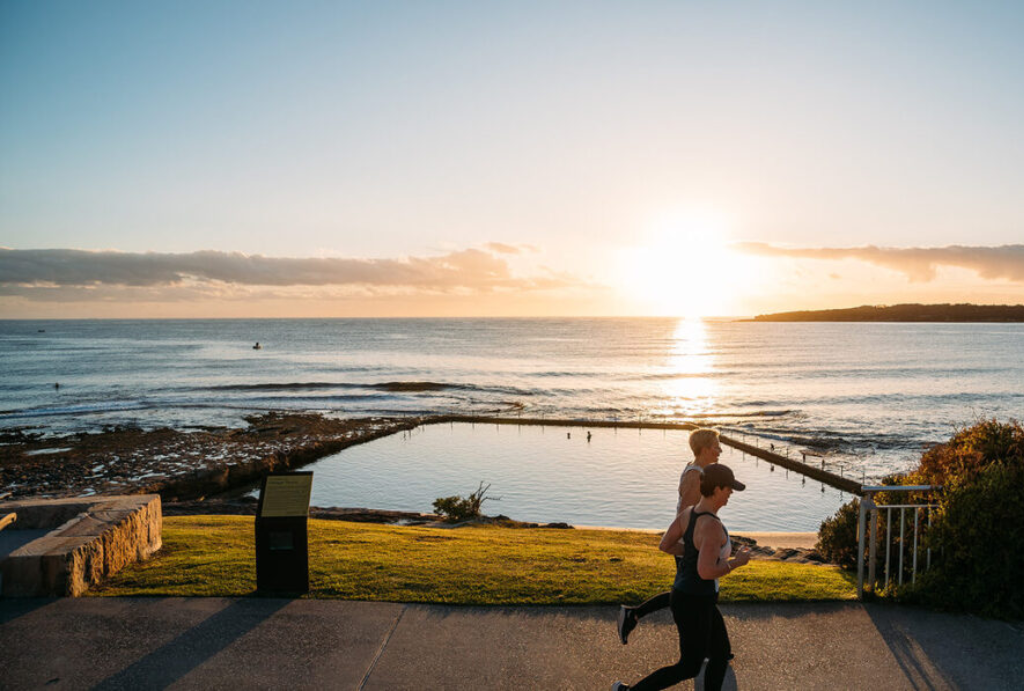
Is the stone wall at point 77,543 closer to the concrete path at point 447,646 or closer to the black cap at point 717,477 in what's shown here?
the concrete path at point 447,646

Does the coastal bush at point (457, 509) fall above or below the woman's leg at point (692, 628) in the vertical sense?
below

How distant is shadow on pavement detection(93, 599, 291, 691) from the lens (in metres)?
5.37

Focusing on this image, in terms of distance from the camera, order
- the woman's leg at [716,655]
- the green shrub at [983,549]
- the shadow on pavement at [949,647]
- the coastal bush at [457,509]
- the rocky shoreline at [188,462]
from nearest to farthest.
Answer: the woman's leg at [716,655], the shadow on pavement at [949,647], the green shrub at [983,549], the coastal bush at [457,509], the rocky shoreline at [188,462]

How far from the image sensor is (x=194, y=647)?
597 cm

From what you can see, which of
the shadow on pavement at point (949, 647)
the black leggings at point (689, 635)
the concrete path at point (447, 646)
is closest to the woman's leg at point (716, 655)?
the black leggings at point (689, 635)

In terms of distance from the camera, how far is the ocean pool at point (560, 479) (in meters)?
20.4

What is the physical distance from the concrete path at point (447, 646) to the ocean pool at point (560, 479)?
40.7 feet

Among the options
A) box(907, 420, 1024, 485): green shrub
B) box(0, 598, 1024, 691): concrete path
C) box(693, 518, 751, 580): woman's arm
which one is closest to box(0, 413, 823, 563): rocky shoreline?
box(907, 420, 1024, 485): green shrub

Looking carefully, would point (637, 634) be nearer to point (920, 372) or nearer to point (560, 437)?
point (560, 437)

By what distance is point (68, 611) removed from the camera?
6.73 m

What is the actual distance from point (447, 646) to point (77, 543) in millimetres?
4753

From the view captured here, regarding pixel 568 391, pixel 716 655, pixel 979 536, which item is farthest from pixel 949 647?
pixel 568 391

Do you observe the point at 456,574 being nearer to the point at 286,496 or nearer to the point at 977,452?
the point at 286,496

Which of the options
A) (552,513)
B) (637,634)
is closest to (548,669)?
(637,634)
